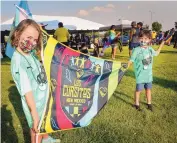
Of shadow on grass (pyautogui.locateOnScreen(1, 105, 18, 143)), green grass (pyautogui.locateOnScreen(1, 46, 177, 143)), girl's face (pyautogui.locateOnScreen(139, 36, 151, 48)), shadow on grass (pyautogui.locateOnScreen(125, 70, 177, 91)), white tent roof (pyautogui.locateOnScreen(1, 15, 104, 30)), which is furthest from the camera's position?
white tent roof (pyautogui.locateOnScreen(1, 15, 104, 30))

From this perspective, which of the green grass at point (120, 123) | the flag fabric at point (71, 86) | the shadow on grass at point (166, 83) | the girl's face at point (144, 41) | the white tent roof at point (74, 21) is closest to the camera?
the flag fabric at point (71, 86)

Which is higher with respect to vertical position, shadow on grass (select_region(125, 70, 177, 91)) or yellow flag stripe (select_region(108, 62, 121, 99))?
yellow flag stripe (select_region(108, 62, 121, 99))

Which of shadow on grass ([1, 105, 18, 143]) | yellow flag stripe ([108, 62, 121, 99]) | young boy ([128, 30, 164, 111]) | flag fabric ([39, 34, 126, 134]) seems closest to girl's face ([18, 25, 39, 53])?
flag fabric ([39, 34, 126, 134])

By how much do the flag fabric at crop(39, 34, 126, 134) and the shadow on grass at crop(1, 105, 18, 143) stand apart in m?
1.12

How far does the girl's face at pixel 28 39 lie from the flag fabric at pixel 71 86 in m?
0.42

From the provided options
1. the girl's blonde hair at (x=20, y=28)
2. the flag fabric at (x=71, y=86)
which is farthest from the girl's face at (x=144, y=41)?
the girl's blonde hair at (x=20, y=28)

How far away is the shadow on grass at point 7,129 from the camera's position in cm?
449

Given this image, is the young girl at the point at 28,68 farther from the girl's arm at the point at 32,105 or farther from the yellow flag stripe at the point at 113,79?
the yellow flag stripe at the point at 113,79

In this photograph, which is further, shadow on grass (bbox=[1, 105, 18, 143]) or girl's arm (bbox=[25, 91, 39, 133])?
shadow on grass (bbox=[1, 105, 18, 143])

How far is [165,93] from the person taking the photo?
6.88 m

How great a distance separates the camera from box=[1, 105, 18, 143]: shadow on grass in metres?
4.49

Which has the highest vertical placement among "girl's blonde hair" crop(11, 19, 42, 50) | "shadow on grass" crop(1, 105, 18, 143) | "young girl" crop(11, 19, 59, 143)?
"girl's blonde hair" crop(11, 19, 42, 50)

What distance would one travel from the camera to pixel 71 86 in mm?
3939

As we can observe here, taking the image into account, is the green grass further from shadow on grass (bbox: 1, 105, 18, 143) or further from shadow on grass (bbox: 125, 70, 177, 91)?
shadow on grass (bbox: 125, 70, 177, 91)
